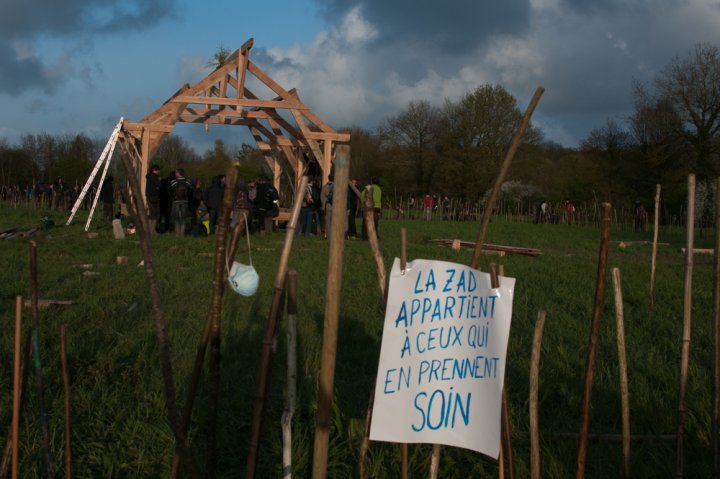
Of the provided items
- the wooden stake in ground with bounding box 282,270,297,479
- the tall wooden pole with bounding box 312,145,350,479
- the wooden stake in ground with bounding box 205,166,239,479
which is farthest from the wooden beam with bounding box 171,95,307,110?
the tall wooden pole with bounding box 312,145,350,479

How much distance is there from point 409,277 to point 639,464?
1810 millimetres

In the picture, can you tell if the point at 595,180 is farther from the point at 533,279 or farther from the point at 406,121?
the point at 533,279

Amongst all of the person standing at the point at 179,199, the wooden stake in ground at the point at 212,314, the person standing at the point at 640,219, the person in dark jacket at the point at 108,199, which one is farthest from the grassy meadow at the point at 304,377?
the person standing at the point at 640,219

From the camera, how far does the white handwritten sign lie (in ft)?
7.66

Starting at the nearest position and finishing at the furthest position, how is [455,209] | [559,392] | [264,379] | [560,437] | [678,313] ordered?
1. [264,379]
2. [560,437]
3. [559,392]
4. [678,313]
5. [455,209]

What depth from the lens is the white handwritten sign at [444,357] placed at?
2.34 m

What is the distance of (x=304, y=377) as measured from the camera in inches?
171

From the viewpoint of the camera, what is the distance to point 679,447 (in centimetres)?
265

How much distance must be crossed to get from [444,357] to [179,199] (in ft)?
45.0

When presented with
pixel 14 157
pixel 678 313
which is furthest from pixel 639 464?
pixel 14 157

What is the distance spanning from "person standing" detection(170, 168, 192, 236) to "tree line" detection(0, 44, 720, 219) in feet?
59.8

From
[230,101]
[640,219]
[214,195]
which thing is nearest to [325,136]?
[230,101]

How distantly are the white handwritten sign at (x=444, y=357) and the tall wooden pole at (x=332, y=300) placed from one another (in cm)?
19

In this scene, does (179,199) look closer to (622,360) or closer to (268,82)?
(268,82)
